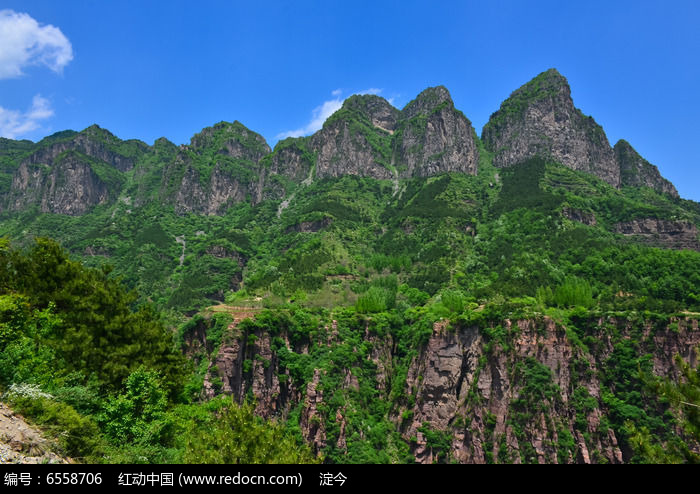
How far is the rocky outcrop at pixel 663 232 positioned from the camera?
121 metres

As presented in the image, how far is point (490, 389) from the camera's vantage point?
6944cm

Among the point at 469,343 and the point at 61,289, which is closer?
the point at 61,289

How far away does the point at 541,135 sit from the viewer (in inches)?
7411

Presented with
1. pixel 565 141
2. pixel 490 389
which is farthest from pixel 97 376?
pixel 565 141

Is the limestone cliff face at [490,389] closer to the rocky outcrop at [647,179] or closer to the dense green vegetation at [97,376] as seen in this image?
the dense green vegetation at [97,376]

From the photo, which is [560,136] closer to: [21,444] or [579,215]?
[579,215]

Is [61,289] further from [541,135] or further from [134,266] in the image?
[541,135]

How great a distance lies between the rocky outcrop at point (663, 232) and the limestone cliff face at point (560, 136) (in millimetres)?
61358

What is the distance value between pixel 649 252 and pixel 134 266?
176009mm

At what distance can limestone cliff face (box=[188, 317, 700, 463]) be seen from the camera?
62500mm

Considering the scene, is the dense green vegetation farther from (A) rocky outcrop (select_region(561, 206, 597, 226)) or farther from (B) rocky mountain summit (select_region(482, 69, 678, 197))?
(B) rocky mountain summit (select_region(482, 69, 678, 197))

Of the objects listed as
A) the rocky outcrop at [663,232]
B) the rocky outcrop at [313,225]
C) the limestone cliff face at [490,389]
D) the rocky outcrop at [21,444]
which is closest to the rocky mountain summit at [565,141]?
the rocky outcrop at [663,232]
